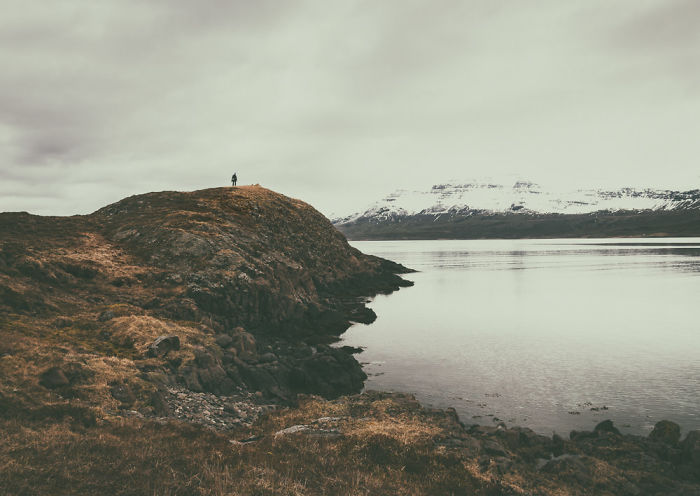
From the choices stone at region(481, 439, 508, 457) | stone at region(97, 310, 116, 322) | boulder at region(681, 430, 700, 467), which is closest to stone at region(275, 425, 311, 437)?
stone at region(481, 439, 508, 457)

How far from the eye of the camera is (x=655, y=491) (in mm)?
18641

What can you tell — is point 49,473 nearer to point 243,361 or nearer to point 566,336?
point 243,361

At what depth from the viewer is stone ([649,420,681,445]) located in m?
22.9

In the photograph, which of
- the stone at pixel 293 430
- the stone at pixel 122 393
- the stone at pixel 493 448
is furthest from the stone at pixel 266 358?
the stone at pixel 493 448

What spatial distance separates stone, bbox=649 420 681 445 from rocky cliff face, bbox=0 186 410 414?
66.3 ft

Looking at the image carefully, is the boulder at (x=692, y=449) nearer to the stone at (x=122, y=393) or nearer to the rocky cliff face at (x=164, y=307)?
the rocky cliff face at (x=164, y=307)

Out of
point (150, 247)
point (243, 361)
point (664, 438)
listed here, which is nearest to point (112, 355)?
point (243, 361)

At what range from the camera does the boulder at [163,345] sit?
96.8 ft

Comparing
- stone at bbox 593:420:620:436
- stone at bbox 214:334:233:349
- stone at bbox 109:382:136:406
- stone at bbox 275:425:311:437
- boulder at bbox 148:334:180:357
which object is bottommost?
stone at bbox 593:420:620:436

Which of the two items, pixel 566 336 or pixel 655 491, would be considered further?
pixel 566 336

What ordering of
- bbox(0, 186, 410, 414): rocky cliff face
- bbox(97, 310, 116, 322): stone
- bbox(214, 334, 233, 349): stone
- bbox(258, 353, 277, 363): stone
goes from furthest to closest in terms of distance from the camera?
bbox(258, 353, 277, 363): stone
bbox(214, 334, 233, 349): stone
bbox(97, 310, 116, 322): stone
bbox(0, 186, 410, 414): rocky cliff face

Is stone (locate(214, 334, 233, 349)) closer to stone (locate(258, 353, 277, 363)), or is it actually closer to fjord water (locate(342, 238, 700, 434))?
stone (locate(258, 353, 277, 363))

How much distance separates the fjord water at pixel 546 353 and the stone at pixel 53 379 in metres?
22.6

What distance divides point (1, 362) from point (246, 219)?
53553 mm
